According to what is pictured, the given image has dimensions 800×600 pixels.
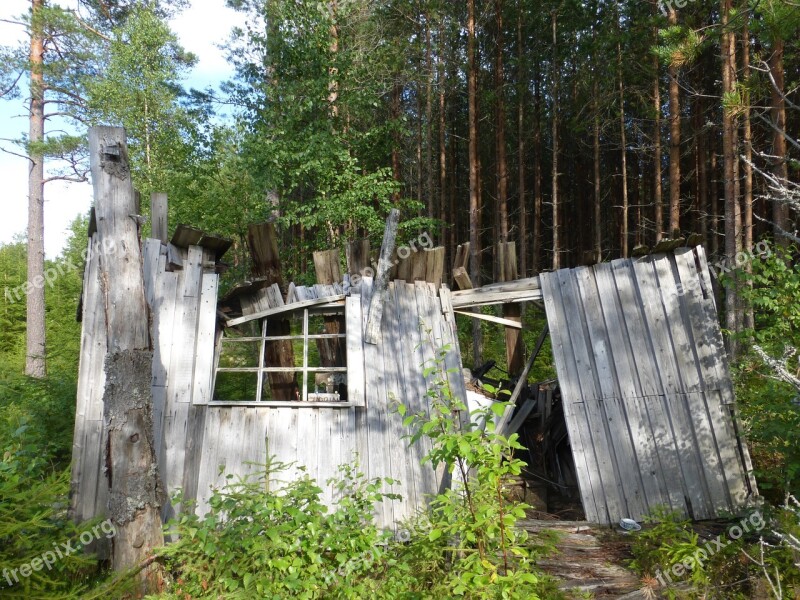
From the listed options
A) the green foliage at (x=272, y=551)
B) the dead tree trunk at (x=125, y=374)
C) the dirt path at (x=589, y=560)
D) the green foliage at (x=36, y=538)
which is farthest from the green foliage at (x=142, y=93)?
the dirt path at (x=589, y=560)

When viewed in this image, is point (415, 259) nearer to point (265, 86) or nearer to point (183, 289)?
point (183, 289)

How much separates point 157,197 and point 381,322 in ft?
9.91

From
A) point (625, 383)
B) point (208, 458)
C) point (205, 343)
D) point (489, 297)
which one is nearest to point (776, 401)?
point (625, 383)

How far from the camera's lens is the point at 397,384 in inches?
233

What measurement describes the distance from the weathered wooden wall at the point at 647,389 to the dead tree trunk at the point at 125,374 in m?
4.46

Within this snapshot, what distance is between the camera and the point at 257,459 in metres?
5.50

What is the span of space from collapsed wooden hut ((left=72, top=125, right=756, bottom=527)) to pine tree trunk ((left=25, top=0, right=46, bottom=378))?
361 inches

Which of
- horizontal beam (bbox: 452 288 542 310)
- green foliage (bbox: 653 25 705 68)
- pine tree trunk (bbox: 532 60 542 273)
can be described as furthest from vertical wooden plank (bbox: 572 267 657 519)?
pine tree trunk (bbox: 532 60 542 273)

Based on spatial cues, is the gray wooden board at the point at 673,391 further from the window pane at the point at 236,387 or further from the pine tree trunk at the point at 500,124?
the pine tree trunk at the point at 500,124

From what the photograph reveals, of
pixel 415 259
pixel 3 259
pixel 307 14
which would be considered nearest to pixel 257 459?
pixel 415 259

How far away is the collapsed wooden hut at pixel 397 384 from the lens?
17.8 ft

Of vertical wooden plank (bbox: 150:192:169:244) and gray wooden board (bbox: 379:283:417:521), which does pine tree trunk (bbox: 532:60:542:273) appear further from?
vertical wooden plank (bbox: 150:192:169:244)

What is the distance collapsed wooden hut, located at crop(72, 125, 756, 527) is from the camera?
214 inches
